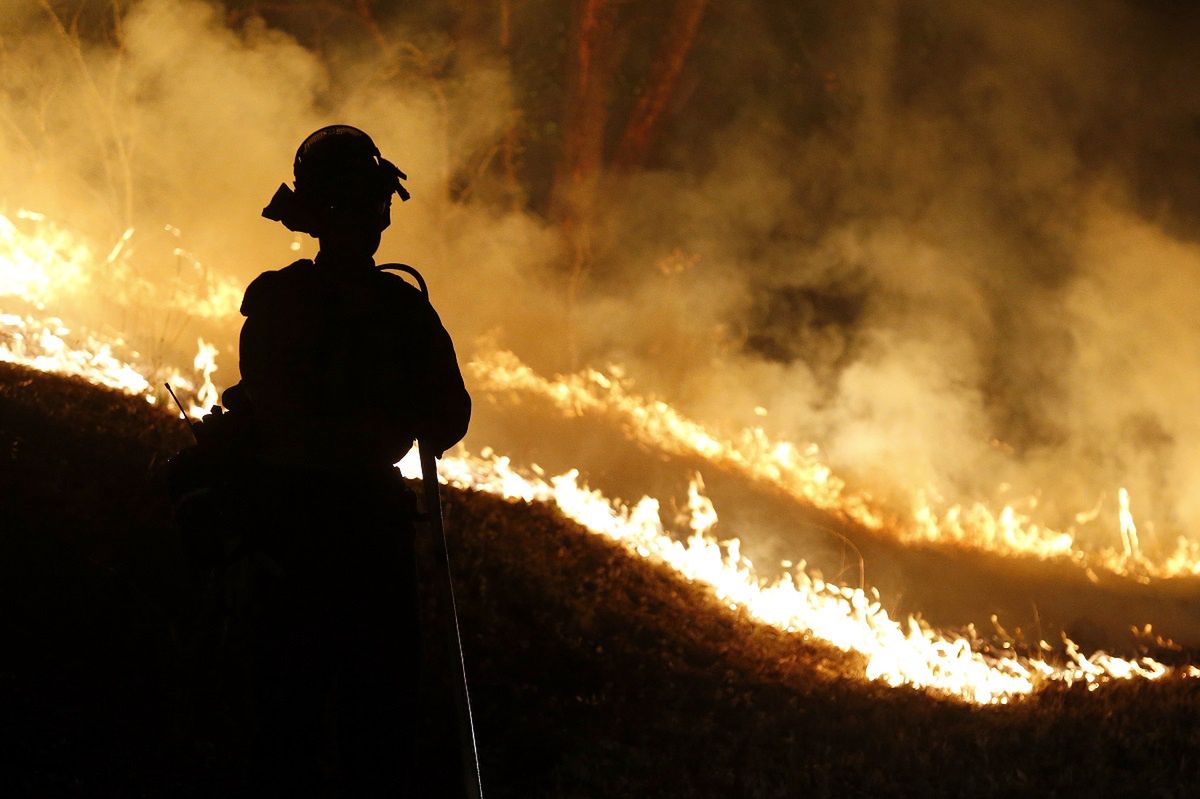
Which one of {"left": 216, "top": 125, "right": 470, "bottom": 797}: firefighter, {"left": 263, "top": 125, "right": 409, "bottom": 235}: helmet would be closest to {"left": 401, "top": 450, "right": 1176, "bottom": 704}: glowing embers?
{"left": 216, "top": 125, "right": 470, "bottom": 797}: firefighter

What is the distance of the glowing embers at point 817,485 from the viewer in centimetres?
1370

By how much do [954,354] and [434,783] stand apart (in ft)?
49.7

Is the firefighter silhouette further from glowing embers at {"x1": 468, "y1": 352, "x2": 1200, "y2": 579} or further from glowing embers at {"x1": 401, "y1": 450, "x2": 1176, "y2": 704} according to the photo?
glowing embers at {"x1": 468, "y1": 352, "x2": 1200, "y2": 579}

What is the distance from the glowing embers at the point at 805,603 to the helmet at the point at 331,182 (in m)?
7.29

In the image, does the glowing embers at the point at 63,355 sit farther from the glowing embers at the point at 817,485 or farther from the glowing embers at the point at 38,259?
the glowing embers at the point at 817,485

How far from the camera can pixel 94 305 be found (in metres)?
15.7

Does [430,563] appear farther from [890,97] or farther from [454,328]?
[890,97]

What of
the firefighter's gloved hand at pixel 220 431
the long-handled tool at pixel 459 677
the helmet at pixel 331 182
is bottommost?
the long-handled tool at pixel 459 677

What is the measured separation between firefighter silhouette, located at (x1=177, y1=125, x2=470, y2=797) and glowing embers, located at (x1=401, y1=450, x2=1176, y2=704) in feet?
22.5

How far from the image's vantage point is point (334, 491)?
344 centimetres

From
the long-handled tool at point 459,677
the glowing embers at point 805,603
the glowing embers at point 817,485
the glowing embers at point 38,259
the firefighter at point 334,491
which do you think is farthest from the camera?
the glowing embers at point 38,259

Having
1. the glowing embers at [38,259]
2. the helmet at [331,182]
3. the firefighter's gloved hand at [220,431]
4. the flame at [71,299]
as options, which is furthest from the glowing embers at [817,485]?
the firefighter's gloved hand at [220,431]

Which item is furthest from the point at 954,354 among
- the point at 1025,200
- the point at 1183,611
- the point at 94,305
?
the point at 94,305

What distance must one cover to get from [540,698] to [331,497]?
3894 mm
